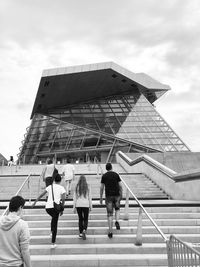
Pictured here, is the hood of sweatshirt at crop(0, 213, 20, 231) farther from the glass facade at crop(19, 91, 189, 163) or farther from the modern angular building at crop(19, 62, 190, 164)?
the modern angular building at crop(19, 62, 190, 164)

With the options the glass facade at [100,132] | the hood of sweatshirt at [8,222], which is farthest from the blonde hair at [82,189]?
the glass facade at [100,132]

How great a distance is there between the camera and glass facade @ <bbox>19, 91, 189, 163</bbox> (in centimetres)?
3453

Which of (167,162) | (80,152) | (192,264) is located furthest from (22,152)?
(192,264)

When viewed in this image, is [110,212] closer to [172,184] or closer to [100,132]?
[172,184]

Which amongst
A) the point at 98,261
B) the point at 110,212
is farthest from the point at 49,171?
the point at 98,261

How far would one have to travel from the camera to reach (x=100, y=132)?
127 ft

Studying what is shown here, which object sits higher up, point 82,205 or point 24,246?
point 82,205

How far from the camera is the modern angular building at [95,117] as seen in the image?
35.4m

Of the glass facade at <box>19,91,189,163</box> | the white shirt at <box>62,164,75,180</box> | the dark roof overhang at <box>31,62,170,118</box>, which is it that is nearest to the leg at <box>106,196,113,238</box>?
the white shirt at <box>62,164,75,180</box>

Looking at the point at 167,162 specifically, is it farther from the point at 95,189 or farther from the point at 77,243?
the point at 77,243

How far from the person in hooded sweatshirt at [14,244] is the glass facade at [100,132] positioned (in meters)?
29.6

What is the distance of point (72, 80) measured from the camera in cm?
3834

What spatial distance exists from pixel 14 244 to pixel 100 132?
1389 inches

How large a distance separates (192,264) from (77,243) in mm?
3457
